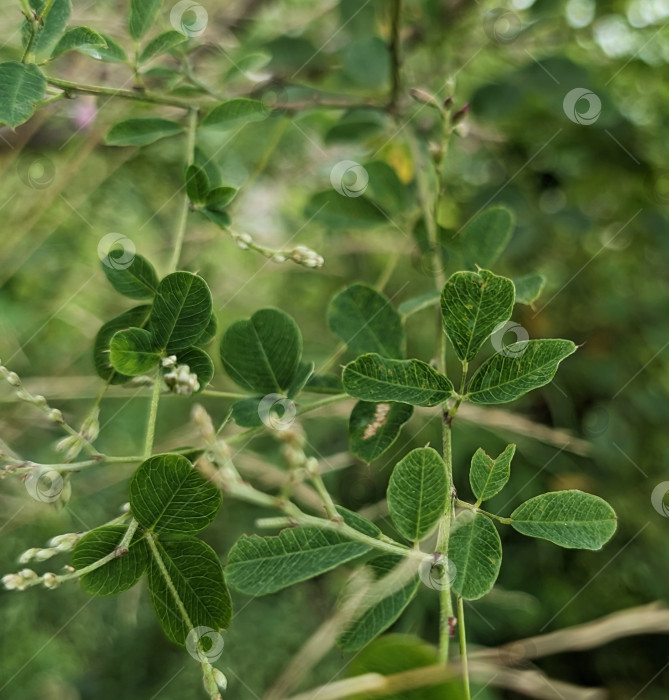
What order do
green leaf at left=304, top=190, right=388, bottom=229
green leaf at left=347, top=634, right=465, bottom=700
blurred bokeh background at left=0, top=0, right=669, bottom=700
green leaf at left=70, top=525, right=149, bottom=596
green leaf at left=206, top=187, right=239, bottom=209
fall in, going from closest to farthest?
green leaf at left=347, top=634, right=465, bottom=700 < green leaf at left=70, top=525, right=149, bottom=596 < green leaf at left=206, top=187, right=239, bottom=209 < green leaf at left=304, top=190, right=388, bottom=229 < blurred bokeh background at left=0, top=0, right=669, bottom=700

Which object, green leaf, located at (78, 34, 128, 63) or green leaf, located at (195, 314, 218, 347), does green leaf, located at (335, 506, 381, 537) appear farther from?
green leaf, located at (78, 34, 128, 63)

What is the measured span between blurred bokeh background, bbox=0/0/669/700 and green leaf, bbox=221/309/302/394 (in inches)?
16.9

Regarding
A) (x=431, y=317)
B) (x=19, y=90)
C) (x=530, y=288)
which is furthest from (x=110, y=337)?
(x=431, y=317)

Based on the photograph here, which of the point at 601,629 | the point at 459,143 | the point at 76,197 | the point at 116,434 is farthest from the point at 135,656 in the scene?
the point at 459,143

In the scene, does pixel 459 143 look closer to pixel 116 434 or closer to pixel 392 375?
pixel 116 434

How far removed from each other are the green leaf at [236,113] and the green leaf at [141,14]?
0.24 feet

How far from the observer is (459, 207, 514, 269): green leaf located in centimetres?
51

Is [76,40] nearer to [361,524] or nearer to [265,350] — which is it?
[265,350]

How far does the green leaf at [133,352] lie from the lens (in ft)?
1.16

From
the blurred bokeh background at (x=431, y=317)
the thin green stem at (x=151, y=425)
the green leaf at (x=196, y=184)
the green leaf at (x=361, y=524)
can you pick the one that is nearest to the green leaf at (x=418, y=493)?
A: the green leaf at (x=361, y=524)

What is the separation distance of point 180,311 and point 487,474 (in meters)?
0.18

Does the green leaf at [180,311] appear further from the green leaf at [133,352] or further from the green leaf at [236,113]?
the green leaf at [236,113]

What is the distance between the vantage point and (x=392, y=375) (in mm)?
351

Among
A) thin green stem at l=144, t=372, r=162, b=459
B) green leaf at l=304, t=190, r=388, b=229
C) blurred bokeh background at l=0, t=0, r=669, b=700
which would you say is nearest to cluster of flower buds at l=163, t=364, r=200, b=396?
thin green stem at l=144, t=372, r=162, b=459
